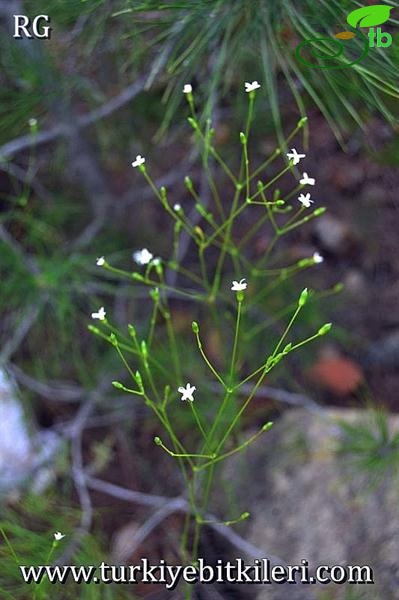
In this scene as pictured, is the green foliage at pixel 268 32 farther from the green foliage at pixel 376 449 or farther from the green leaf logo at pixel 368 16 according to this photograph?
the green foliage at pixel 376 449

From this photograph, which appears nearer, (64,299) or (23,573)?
(23,573)

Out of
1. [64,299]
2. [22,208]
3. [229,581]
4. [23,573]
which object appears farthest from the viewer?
[22,208]

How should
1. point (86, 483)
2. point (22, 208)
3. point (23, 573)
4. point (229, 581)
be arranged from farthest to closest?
point (22, 208) < point (86, 483) < point (229, 581) < point (23, 573)

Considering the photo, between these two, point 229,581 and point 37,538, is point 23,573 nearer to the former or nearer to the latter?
point 37,538

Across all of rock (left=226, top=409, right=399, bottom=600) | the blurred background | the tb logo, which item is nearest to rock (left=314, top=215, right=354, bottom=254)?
the blurred background

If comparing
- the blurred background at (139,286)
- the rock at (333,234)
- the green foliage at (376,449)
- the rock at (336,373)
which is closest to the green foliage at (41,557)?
the blurred background at (139,286)

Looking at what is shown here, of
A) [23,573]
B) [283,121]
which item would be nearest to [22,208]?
[283,121]

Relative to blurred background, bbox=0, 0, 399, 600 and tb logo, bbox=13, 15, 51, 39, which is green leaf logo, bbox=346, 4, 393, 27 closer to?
blurred background, bbox=0, 0, 399, 600

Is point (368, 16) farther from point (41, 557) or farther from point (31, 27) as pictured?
point (41, 557)
